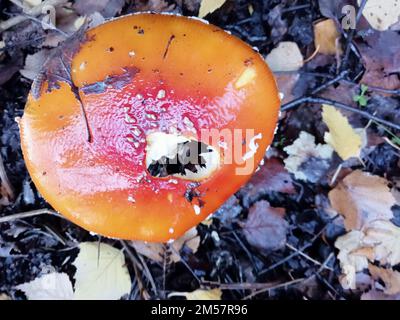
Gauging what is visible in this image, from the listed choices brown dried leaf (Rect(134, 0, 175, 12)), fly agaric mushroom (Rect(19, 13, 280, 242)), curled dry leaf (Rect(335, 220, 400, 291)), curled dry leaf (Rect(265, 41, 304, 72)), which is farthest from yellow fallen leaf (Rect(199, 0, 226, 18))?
curled dry leaf (Rect(335, 220, 400, 291))

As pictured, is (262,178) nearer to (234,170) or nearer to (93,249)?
(234,170)

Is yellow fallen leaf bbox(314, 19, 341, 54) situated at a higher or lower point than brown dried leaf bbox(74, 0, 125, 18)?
lower

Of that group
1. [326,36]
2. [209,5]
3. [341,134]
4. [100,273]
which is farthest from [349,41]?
[100,273]

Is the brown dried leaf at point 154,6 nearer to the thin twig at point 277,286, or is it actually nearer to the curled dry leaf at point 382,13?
the curled dry leaf at point 382,13

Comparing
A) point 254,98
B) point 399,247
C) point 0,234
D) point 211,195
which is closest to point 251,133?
point 254,98

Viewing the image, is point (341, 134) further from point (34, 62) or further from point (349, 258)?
point (34, 62)

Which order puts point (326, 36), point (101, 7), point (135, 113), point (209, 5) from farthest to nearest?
1. point (326, 36)
2. point (101, 7)
3. point (209, 5)
4. point (135, 113)

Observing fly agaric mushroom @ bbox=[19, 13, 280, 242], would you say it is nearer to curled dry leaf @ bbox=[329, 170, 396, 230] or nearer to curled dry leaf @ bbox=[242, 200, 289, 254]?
curled dry leaf @ bbox=[242, 200, 289, 254]
